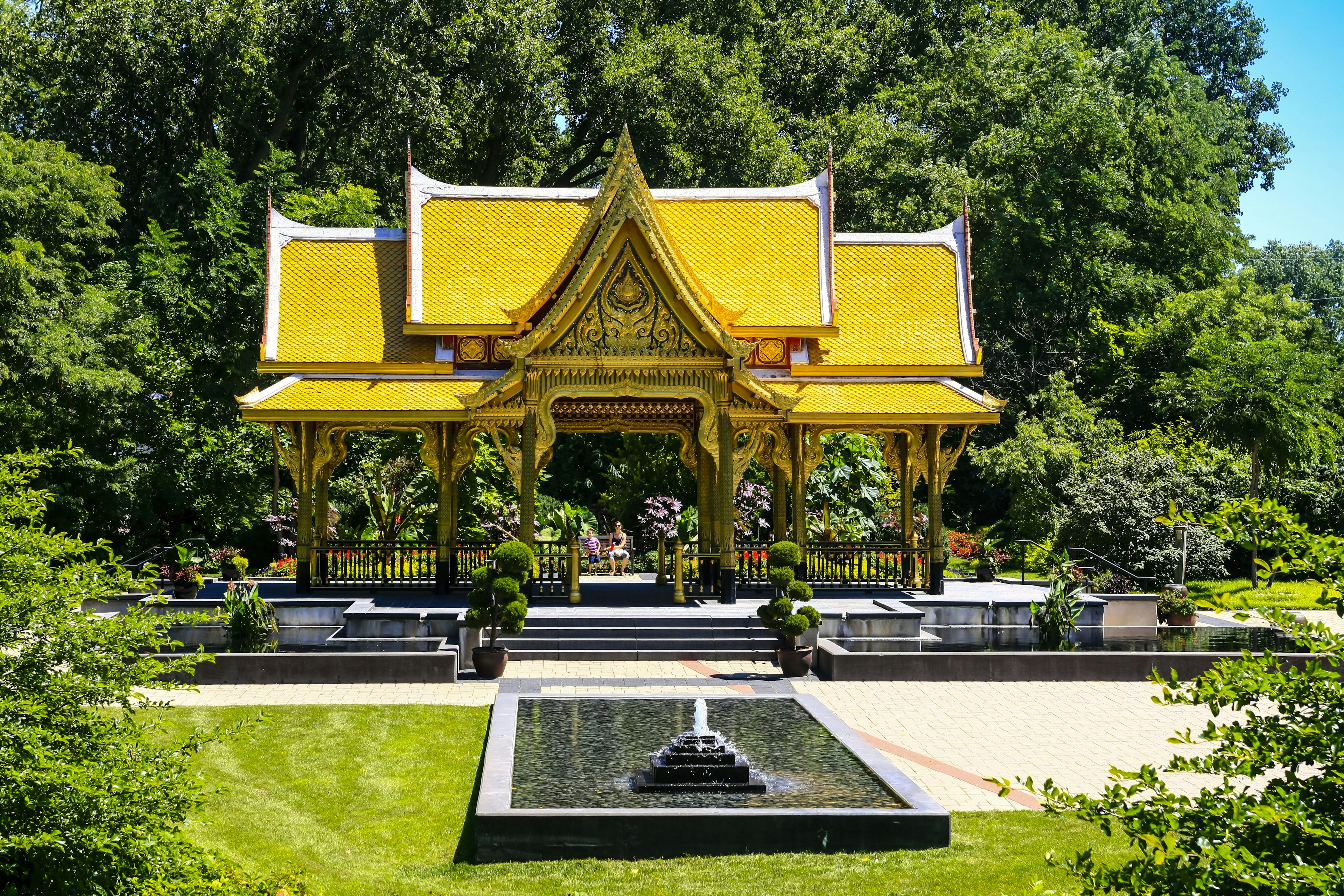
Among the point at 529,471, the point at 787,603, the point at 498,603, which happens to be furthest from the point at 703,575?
the point at 498,603

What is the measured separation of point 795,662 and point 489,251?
1172 centimetres

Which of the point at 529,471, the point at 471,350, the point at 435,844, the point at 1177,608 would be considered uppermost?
the point at 471,350

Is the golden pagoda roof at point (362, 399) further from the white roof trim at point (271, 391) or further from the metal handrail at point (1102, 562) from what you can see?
the metal handrail at point (1102, 562)

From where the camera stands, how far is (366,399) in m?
22.8

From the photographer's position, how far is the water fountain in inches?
428

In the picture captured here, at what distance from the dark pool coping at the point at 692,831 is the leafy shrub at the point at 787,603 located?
767 cm

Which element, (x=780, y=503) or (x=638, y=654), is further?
(x=780, y=503)

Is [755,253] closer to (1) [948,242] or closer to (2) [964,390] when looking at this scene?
(1) [948,242]

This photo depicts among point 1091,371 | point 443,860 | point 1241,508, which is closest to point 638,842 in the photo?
point 443,860

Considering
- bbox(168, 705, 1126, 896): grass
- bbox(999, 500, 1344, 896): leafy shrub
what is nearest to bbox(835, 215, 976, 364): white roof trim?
bbox(168, 705, 1126, 896): grass

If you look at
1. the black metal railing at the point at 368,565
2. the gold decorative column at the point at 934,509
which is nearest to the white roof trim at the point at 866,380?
the gold decorative column at the point at 934,509

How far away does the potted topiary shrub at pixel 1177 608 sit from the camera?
22.5 meters

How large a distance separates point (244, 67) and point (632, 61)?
12750 mm

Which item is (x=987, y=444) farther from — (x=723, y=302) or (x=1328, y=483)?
(x=723, y=302)
